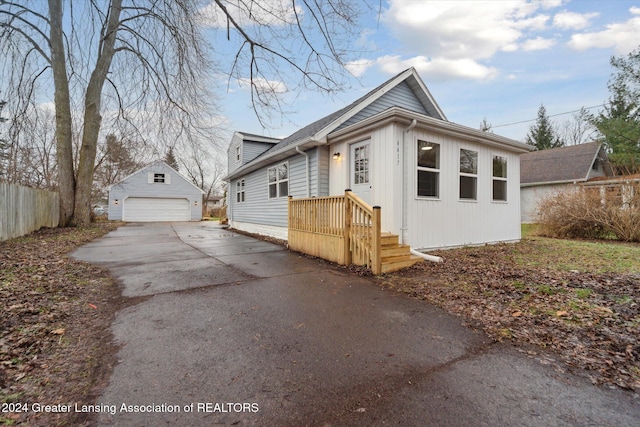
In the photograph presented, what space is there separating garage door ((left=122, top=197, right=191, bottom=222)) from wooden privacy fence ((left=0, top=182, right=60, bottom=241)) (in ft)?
42.9

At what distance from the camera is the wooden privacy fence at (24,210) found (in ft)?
24.4

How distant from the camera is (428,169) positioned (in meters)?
6.78

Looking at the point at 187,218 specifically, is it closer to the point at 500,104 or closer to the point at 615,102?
the point at 500,104

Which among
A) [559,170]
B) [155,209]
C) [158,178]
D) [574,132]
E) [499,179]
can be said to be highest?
[574,132]

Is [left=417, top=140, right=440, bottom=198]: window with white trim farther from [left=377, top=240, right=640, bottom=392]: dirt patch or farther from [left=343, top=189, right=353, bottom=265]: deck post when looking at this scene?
[left=343, top=189, right=353, bottom=265]: deck post

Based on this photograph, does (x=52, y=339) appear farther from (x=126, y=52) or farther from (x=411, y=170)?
(x=411, y=170)

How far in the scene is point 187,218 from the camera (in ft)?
84.3

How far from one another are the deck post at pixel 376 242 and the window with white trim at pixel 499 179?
542 cm

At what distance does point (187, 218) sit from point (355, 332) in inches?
1031

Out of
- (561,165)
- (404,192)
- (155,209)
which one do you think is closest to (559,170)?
(561,165)

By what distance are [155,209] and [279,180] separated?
19.2m

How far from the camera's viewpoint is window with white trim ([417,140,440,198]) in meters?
6.66

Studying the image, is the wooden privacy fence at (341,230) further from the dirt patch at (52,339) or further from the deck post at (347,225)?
the dirt patch at (52,339)

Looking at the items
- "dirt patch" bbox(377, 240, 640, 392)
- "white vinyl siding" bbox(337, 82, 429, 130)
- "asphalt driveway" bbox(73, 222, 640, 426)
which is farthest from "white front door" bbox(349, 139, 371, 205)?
"asphalt driveway" bbox(73, 222, 640, 426)
